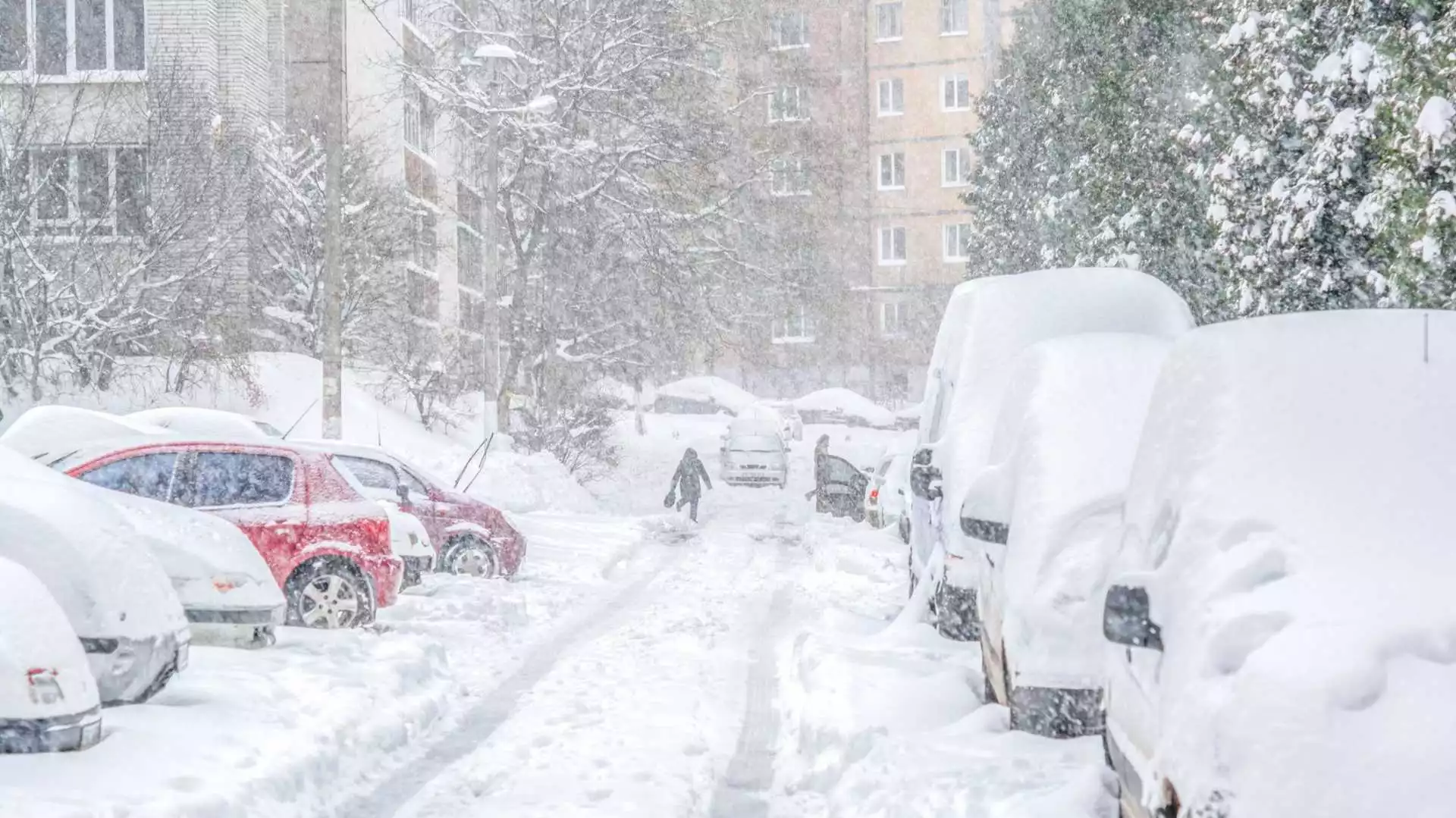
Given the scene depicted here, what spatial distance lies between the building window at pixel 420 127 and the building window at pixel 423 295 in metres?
3.27

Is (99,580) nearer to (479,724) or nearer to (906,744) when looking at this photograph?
(479,724)

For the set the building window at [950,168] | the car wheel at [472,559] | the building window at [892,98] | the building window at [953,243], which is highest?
the building window at [892,98]

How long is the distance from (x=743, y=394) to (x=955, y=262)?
11.9 m

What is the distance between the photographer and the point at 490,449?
26.2 m

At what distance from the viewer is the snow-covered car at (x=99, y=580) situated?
7449 millimetres

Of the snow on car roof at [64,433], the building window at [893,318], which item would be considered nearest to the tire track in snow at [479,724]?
the snow on car roof at [64,433]

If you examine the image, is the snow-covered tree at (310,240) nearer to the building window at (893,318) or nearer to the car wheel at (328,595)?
the car wheel at (328,595)

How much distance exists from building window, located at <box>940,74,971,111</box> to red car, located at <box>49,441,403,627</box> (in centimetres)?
5586

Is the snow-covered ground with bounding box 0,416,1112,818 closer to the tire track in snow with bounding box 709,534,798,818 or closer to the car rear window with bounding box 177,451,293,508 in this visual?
the tire track in snow with bounding box 709,534,798,818

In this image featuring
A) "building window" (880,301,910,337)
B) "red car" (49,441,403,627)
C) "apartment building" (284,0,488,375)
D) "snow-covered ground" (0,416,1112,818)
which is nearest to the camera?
"snow-covered ground" (0,416,1112,818)

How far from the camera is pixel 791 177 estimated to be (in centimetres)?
3728

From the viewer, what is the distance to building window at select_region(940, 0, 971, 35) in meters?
65.2

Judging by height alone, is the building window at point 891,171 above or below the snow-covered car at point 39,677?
above

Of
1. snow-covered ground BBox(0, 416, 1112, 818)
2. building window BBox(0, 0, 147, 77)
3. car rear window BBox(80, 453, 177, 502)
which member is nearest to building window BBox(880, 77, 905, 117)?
building window BBox(0, 0, 147, 77)
